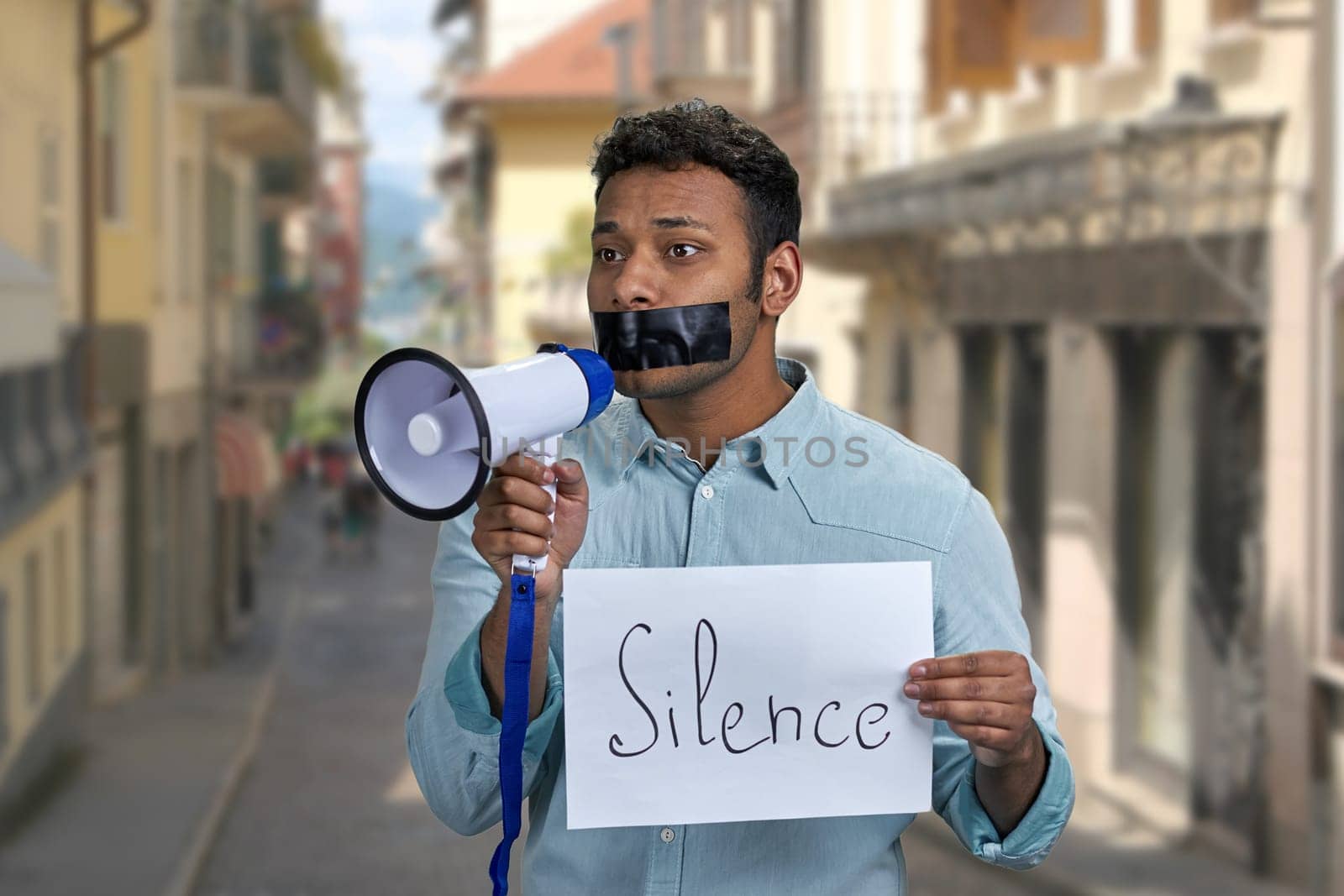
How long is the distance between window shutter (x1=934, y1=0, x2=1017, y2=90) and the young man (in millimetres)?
12671

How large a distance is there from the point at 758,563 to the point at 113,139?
16.9 meters

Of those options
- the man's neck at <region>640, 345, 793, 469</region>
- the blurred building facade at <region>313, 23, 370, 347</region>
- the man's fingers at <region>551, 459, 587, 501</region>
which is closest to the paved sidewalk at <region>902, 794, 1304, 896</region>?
the man's neck at <region>640, 345, 793, 469</region>

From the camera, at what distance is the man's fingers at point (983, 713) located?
250cm

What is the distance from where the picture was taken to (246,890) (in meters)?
10.7

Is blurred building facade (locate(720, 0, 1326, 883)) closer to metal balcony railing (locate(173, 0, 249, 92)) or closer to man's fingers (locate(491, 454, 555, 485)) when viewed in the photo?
metal balcony railing (locate(173, 0, 249, 92))

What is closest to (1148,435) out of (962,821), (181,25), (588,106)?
(962,821)

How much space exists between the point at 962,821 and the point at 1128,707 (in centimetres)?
1123

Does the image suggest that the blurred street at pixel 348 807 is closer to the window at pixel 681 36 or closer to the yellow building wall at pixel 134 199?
the yellow building wall at pixel 134 199

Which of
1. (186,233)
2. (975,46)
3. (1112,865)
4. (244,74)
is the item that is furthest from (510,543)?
(244,74)

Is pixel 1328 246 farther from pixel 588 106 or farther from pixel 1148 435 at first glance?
pixel 588 106

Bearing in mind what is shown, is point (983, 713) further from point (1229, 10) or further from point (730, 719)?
point (1229, 10)

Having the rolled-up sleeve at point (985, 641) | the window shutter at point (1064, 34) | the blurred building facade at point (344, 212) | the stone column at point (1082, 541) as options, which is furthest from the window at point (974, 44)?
the blurred building facade at point (344, 212)

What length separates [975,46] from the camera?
1517cm

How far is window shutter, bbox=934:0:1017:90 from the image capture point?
49.3 feet
